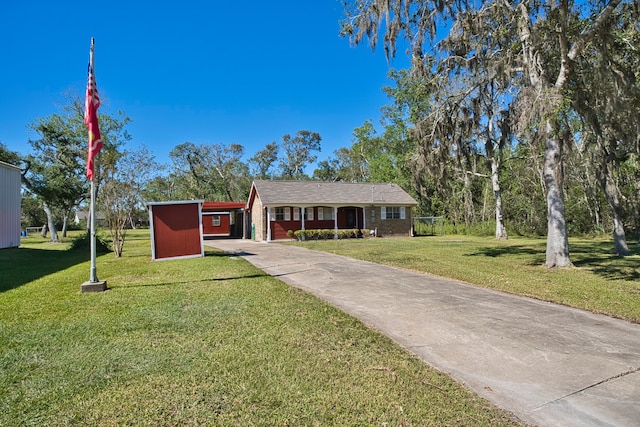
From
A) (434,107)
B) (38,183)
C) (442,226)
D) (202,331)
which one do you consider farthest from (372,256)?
(38,183)

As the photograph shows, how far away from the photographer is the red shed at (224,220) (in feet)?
98.5

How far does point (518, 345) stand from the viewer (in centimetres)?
421

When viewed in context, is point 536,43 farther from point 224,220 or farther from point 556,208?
point 224,220

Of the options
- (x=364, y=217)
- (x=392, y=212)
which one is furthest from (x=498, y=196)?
(x=364, y=217)

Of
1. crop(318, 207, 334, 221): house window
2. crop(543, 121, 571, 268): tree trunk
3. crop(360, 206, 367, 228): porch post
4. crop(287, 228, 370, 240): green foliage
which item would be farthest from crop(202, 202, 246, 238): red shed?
crop(543, 121, 571, 268): tree trunk

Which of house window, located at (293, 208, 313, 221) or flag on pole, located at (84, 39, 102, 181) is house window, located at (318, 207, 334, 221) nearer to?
house window, located at (293, 208, 313, 221)

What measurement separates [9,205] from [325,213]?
56.5 ft

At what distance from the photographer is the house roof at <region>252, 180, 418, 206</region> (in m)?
24.4

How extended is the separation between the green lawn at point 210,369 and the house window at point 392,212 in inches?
839

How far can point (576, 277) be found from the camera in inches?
347

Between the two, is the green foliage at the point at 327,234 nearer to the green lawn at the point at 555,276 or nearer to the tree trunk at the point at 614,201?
the green lawn at the point at 555,276

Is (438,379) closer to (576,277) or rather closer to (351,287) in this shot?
(351,287)

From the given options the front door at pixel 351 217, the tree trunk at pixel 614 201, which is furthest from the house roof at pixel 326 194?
the tree trunk at pixel 614 201

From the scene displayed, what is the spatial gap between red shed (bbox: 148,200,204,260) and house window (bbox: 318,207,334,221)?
12.9 m
